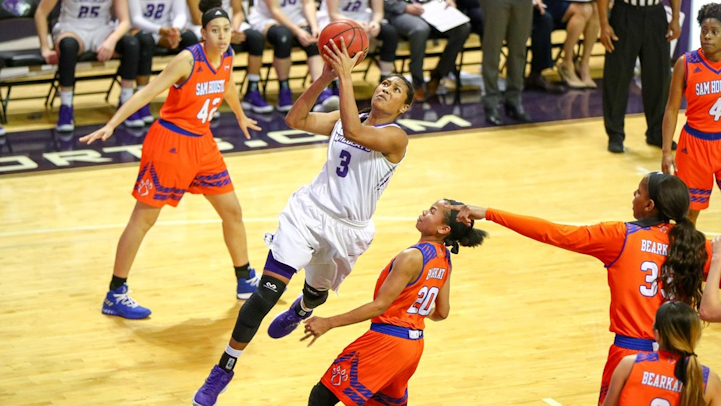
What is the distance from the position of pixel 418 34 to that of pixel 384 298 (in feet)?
25.1

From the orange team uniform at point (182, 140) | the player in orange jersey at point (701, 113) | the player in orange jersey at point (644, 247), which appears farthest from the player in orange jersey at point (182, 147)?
the player in orange jersey at point (701, 113)

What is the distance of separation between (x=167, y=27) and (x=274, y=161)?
2204 millimetres

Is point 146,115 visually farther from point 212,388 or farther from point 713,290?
point 713,290

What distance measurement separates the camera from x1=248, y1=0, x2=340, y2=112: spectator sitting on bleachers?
11.2 meters

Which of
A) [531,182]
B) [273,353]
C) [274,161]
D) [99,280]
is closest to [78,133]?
[274,161]

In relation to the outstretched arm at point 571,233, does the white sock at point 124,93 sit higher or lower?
lower

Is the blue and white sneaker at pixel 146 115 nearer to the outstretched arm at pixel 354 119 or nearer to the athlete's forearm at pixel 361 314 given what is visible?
the outstretched arm at pixel 354 119

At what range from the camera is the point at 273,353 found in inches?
234

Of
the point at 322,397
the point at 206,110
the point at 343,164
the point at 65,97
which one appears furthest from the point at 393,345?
the point at 65,97

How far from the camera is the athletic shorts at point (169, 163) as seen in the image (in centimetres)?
629

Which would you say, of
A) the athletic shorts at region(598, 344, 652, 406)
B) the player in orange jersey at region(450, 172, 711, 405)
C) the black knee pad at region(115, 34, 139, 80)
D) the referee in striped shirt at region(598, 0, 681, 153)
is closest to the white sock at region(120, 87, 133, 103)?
the black knee pad at region(115, 34, 139, 80)

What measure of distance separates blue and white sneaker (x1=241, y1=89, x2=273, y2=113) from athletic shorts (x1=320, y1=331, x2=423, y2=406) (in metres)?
7.11

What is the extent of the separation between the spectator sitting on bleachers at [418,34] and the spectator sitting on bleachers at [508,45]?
3.04 feet

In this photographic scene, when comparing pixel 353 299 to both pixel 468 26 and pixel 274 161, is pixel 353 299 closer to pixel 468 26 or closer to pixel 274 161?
pixel 274 161
